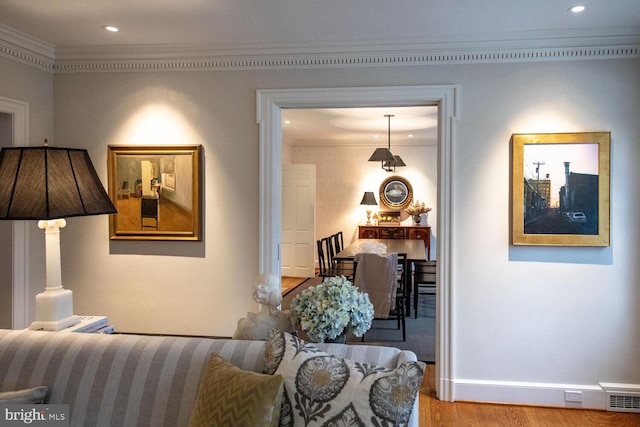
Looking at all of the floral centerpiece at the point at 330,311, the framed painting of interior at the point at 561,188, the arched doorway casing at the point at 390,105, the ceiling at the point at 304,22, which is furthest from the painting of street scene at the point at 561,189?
the floral centerpiece at the point at 330,311

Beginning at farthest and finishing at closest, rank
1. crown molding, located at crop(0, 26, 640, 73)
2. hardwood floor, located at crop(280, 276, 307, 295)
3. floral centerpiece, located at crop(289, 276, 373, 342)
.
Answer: hardwood floor, located at crop(280, 276, 307, 295)
crown molding, located at crop(0, 26, 640, 73)
floral centerpiece, located at crop(289, 276, 373, 342)

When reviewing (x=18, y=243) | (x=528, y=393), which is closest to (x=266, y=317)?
(x=528, y=393)

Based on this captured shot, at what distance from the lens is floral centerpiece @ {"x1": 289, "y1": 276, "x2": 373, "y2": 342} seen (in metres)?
1.72

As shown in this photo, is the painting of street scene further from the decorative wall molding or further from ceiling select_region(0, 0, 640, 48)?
ceiling select_region(0, 0, 640, 48)

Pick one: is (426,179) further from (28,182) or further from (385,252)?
(28,182)

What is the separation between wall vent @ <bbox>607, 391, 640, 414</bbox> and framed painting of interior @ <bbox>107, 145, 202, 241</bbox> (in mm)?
2984

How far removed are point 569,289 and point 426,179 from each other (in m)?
5.55

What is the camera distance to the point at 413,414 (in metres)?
1.49

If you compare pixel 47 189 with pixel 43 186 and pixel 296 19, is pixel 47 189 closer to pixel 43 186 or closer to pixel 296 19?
pixel 43 186

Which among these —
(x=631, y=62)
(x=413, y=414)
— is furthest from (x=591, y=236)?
(x=413, y=414)

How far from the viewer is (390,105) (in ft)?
10.7

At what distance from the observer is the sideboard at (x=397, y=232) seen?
7996 mm

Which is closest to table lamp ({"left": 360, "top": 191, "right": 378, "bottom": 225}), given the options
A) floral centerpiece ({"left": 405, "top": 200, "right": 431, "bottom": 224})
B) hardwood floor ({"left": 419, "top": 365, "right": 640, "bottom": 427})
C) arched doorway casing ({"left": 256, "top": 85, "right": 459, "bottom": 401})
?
floral centerpiece ({"left": 405, "top": 200, "right": 431, "bottom": 224})

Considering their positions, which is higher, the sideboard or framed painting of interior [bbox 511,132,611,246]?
framed painting of interior [bbox 511,132,611,246]
